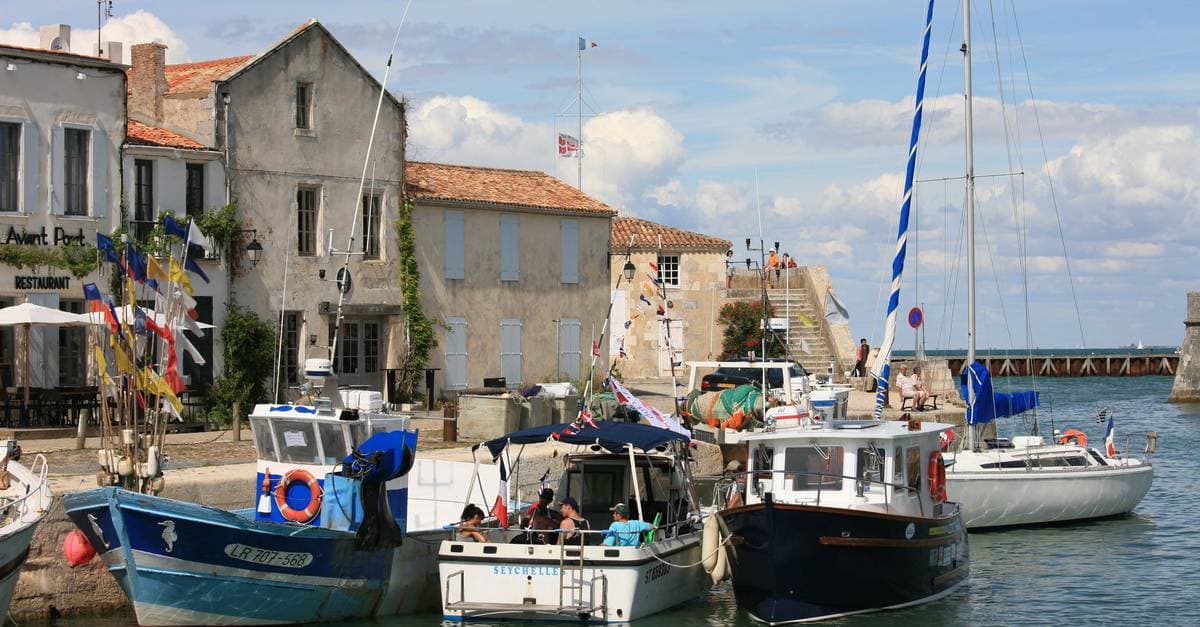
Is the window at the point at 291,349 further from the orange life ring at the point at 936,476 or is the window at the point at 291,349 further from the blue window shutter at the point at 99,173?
the orange life ring at the point at 936,476

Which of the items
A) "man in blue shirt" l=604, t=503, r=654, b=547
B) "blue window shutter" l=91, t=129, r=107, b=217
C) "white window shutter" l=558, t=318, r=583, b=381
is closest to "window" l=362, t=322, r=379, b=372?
"white window shutter" l=558, t=318, r=583, b=381

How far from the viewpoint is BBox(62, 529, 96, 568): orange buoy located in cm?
1820

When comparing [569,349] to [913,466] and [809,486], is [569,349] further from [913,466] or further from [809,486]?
[809,486]

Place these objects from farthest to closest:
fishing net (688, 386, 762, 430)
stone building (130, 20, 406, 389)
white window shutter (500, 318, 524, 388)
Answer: white window shutter (500, 318, 524, 388) → stone building (130, 20, 406, 389) → fishing net (688, 386, 762, 430)

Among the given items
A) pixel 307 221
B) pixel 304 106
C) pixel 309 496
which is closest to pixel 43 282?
pixel 307 221

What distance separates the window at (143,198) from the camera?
3109cm

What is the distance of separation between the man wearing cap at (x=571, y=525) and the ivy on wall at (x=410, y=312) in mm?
16372

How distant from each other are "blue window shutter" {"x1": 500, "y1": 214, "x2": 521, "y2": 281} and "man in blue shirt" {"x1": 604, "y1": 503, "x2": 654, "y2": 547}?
19.6m

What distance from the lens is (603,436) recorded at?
19.8 meters

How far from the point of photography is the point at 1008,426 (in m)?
53.8

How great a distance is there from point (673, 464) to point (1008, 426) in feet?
116

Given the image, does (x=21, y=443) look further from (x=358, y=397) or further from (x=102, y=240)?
(x=358, y=397)

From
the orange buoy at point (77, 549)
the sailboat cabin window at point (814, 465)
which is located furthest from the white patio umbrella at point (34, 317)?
the sailboat cabin window at point (814, 465)

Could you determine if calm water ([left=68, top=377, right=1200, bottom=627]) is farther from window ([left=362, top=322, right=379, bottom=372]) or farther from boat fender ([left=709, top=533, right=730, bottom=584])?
window ([left=362, top=322, right=379, bottom=372])
